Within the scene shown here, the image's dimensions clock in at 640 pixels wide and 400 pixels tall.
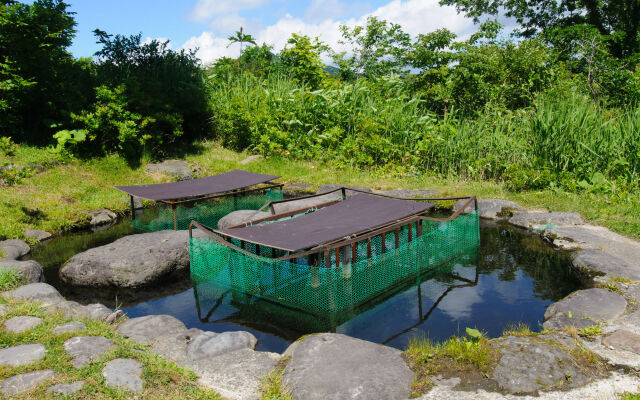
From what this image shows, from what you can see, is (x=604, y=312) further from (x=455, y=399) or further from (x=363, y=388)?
(x=363, y=388)

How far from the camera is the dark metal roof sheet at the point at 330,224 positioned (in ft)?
16.2

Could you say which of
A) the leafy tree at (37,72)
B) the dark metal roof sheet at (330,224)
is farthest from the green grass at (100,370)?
the leafy tree at (37,72)

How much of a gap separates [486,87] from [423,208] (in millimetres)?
6569

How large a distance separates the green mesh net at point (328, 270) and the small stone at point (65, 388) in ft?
6.16

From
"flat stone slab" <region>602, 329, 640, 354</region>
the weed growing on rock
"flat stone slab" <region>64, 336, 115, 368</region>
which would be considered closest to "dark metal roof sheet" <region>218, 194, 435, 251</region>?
the weed growing on rock

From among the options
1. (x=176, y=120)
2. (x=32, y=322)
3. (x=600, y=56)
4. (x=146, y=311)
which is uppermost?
(x=600, y=56)

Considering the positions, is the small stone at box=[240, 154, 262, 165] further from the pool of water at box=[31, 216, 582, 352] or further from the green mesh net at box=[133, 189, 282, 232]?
the pool of water at box=[31, 216, 582, 352]

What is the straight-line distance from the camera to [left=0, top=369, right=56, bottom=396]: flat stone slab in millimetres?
2891

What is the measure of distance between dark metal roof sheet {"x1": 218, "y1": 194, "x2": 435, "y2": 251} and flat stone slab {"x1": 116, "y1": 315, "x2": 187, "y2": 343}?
1.11 metres

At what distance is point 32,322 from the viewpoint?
3.79m

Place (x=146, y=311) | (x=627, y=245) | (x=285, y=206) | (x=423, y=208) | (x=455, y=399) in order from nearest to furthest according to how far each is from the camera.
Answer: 1. (x=455, y=399)
2. (x=146, y=311)
3. (x=627, y=245)
4. (x=423, y=208)
5. (x=285, y=206)

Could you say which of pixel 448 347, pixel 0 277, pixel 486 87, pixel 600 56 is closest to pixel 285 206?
pixel 0 277

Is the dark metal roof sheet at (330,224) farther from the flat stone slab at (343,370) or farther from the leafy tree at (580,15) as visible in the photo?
the leafy tree at (580,15)

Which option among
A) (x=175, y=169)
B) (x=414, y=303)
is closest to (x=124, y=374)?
(x=414, y=303)
